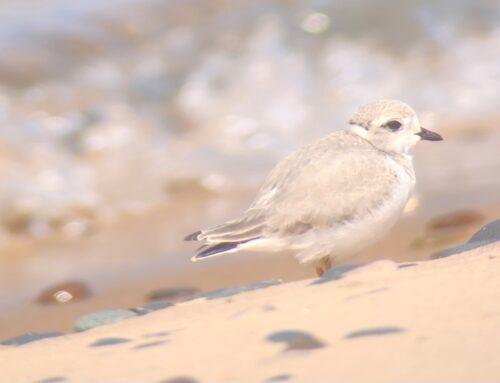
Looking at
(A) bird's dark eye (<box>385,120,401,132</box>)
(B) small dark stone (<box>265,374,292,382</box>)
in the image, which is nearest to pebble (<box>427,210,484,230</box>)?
(A) bird's dark eye (<box>385,120,401,132</box>)

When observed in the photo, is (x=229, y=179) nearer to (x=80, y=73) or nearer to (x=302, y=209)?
(x=80, y=73)

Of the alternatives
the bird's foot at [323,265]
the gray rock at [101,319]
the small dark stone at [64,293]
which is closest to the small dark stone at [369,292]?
the gray rock at [101,319]

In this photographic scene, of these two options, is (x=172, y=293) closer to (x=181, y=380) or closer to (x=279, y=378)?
(x=181, y=380)

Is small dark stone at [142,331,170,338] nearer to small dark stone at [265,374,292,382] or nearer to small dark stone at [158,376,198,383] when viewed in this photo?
small dark stone at [158,376,198,383]

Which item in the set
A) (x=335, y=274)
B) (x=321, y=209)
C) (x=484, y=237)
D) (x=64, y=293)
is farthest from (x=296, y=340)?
(x=64, y=293)

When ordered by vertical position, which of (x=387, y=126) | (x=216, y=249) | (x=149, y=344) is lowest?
(x=149, y=344)

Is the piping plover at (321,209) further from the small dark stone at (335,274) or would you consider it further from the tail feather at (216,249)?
the small dark stone at (335,274)
